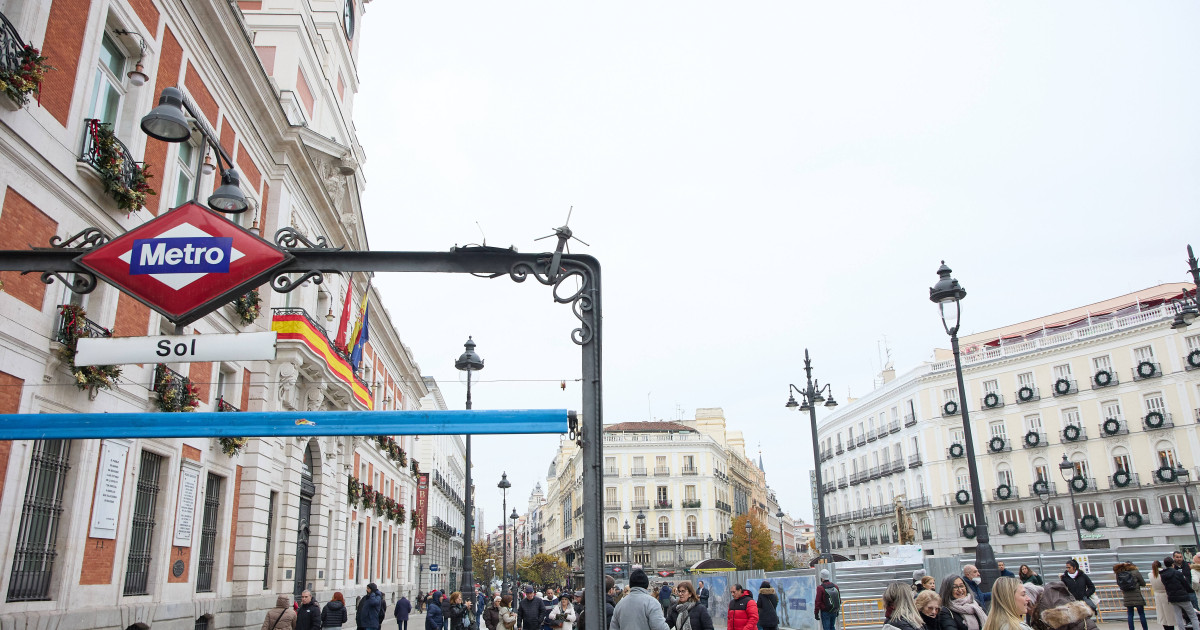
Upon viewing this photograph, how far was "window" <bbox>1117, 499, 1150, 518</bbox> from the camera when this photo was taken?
44906mm

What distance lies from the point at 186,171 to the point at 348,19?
17.1 meters

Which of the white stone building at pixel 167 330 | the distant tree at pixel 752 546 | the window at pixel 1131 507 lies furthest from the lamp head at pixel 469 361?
the distant tree at pixel 752 546

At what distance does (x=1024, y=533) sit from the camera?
163ft

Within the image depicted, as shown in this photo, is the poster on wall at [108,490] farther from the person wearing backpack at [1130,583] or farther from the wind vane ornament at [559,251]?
the person wearing backpack at [1130,583]

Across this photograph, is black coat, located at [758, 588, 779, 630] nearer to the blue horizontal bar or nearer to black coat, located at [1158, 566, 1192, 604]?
black coat, located at [1158, 566, 1192, 604]

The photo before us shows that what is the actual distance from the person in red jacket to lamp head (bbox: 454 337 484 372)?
12761 mm

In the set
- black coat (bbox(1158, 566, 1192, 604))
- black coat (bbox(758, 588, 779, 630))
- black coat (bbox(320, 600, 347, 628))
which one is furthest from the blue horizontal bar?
black coat (bbox(1158, 566, 1192, 604))

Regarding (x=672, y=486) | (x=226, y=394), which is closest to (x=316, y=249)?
(x=226, y=394)

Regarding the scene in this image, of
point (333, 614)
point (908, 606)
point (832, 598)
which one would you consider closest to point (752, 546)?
point (832, 598)

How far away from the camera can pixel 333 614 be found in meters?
14.7

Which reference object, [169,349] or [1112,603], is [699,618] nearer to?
[169,349]

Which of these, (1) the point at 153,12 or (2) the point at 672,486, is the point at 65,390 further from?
(2) the point at 672,486

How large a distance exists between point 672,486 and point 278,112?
6456 centimetres

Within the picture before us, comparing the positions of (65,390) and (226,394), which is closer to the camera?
(65,390)
